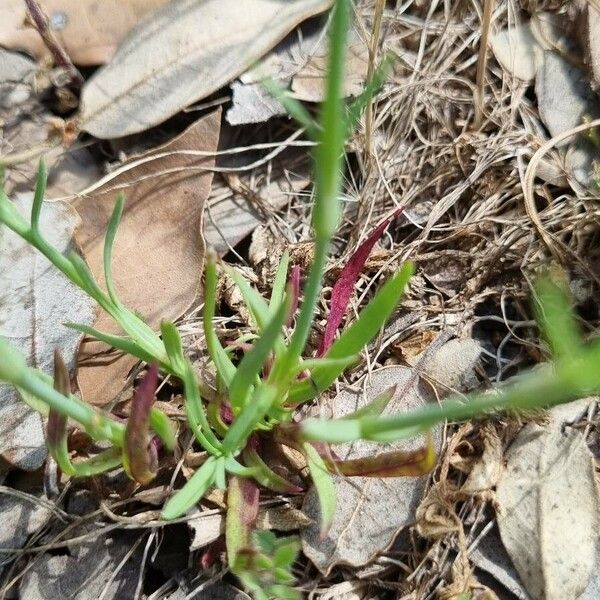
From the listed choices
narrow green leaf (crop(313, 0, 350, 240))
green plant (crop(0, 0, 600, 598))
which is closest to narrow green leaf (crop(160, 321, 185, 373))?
green plant (crop(0, 0, 600, 598))

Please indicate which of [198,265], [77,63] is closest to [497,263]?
[198,265]

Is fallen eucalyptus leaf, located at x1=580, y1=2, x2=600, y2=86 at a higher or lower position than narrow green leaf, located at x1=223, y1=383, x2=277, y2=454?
higher

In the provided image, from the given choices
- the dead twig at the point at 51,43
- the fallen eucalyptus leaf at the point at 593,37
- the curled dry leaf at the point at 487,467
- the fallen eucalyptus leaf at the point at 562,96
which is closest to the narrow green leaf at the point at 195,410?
the curled dry leaf at the point at 487,467

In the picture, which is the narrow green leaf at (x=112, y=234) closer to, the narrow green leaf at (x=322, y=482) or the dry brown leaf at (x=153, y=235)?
the dry brown leaf at (x=153, y=235)

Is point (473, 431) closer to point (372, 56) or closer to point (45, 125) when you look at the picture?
point (372, 56)

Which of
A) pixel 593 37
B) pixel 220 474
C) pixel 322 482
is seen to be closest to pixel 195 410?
pixel 220 474

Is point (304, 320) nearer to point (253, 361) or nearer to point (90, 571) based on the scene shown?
point (253, 361)

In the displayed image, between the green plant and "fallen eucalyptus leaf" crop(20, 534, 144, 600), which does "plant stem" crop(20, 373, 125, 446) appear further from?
"fallen eucalyptus leaf" crop(20, 534, 144, 600)

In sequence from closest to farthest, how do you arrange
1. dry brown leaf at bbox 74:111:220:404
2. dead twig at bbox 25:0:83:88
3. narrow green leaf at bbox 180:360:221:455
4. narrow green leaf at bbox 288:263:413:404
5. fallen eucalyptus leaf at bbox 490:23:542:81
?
narrow green leaf at bbox 288:263:413:404, narrow green leaf at bbox 180:360:221:455, dry brown leaf at bbox 74:111:220:404, dead twig at bbox 25:0:83:88, fallen eucalyptus leaf at bbox 490:23:542:81
